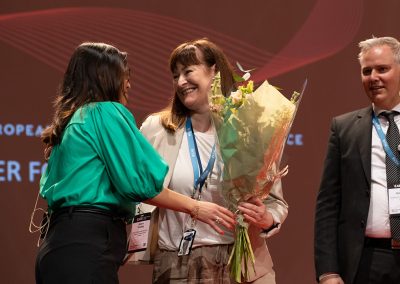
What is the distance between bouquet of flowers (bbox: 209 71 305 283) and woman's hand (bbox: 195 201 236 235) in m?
0.09

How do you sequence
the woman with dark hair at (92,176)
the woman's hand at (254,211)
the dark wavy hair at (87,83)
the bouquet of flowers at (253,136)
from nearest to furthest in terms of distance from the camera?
the woman with dark hair at (92,176) < the dark wavy hair at (87,83) < the bouquet of flowers at (253,136) < the woman's hand at (254,211)

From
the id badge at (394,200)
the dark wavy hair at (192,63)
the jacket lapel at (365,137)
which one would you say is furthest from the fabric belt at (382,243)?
the dark wavy hair at (192,63)

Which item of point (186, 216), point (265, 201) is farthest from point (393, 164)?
point (186, 216)

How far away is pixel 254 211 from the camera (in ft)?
9.27

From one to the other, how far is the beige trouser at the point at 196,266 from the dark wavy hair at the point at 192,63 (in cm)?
56

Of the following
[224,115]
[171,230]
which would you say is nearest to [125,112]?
[224,115]

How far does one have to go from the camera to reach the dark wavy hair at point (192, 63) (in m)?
3.13

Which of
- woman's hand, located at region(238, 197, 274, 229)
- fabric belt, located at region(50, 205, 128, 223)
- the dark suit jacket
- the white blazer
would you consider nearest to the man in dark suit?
the dark suit jacket

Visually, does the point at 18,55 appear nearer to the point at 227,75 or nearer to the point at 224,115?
the point at 227,75

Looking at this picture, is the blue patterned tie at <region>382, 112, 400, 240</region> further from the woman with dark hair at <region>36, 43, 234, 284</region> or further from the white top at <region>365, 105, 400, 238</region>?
the woman with dark hair at <region>36, 43, 234, 284</region>

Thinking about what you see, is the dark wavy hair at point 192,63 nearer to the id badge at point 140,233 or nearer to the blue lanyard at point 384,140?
the id badge at point 140,233

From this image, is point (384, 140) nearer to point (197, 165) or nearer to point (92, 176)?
point (197, 165)

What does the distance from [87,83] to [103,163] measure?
310mm

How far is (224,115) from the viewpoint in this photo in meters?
2.79
